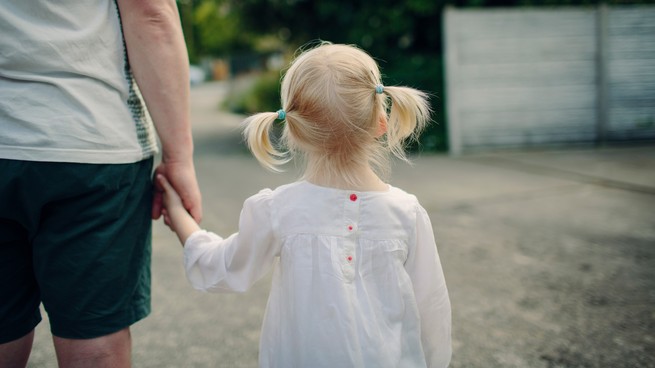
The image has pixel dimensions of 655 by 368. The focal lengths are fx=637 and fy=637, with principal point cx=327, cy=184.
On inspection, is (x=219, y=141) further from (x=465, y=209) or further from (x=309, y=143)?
(x=309, y=143)

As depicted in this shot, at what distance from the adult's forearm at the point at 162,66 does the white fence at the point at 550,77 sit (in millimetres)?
6908

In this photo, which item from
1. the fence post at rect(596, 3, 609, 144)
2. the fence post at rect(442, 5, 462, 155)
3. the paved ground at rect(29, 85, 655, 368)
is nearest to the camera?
the paved ground at rect(29, 85, 655, 368)

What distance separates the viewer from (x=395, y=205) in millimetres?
1603

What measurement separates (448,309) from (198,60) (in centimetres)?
5367

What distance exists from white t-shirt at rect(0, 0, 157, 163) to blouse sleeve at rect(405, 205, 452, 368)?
77 centimetres

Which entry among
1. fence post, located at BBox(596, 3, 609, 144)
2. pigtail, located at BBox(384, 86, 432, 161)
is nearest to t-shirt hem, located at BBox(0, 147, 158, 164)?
pigtail, located at BBox(384, 86, 432, 161)

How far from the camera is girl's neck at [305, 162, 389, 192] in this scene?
1617 millimetres

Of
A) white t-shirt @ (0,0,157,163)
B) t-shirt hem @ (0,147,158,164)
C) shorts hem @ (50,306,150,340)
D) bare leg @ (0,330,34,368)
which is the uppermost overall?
white t-shirt @ (0,0,157,163)

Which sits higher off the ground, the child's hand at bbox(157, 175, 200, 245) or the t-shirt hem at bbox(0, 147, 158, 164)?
the t-shirt hem at bbox(0, 147, 158, 164)

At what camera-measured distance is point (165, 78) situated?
1701mm

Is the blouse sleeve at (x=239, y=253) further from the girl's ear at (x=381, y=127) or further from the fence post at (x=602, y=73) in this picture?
the fence post at (x=602, y=73)

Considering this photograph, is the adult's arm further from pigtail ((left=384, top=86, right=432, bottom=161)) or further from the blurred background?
the blurred background

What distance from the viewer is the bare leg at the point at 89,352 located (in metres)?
1.54

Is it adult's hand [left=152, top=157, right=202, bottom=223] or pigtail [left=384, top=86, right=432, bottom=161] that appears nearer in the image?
pigtail [left=384, top=86, right=432, bottom=161]
